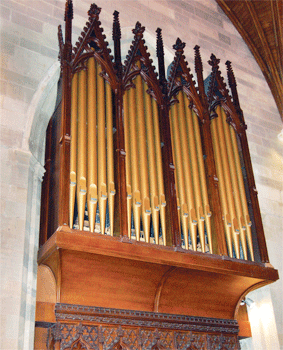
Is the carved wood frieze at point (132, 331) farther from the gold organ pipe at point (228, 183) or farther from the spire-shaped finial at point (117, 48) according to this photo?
the spire-shaped finial at point (117, 48)

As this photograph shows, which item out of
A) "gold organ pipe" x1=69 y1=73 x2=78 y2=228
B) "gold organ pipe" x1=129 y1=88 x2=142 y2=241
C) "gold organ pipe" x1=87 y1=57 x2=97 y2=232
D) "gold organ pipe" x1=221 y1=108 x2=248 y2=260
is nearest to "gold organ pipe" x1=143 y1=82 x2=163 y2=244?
"gold organ pipe" x1=129 y1=88 x2=142 y2=241

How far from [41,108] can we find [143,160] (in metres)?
1.72

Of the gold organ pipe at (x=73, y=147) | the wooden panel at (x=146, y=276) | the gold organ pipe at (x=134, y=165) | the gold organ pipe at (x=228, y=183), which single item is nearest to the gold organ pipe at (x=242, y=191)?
the gold organ pipe at (x=228, y=183)

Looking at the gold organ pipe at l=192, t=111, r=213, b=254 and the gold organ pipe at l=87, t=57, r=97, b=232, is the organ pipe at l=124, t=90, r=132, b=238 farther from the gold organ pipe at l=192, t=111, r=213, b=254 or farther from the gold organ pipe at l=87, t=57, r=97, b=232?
the gold organ pipe at l=192, t=111, r=213, b=254

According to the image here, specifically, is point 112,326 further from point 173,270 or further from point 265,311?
point 265,311

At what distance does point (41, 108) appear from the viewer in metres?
7.03

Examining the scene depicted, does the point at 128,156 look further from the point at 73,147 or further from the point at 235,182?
the point at 235,182

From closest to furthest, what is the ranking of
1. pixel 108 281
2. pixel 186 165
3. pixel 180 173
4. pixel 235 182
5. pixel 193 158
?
pixel 108 281, pixel 180 173, pixel 186 165, pixel 193 158, pixel 235 182

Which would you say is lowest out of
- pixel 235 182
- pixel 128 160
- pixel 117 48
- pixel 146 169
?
pixel 146 169

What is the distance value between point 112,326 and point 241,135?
149 inches

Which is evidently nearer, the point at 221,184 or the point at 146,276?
the point at 146,276

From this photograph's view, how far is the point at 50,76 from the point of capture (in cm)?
727

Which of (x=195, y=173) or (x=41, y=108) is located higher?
(x=41, y=108)

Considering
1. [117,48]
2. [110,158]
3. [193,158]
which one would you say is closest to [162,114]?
[193,158]
